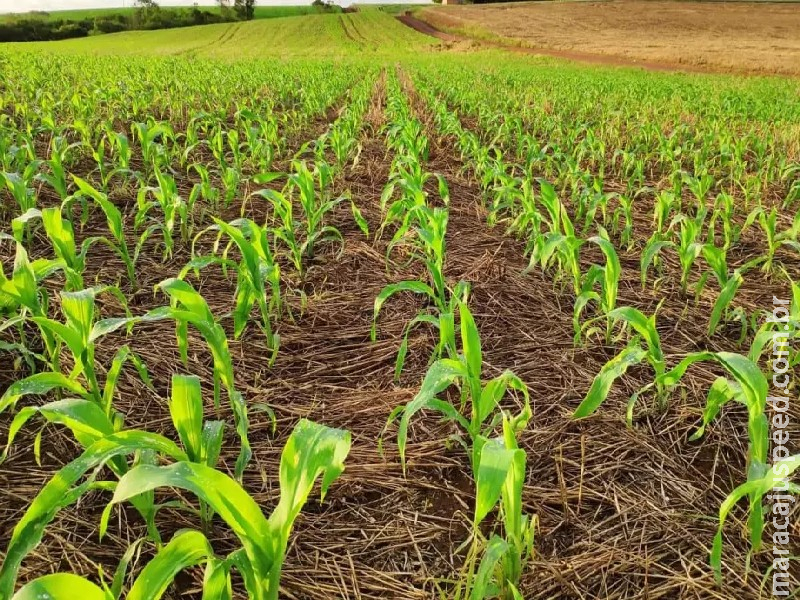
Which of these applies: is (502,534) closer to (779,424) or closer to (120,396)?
(779,424)

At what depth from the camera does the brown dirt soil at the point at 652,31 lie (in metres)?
20.4

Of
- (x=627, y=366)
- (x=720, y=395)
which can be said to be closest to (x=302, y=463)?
(x=627, y=366)

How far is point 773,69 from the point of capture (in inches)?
685

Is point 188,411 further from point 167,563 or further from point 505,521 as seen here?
point 505,521

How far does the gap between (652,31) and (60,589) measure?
122 ft

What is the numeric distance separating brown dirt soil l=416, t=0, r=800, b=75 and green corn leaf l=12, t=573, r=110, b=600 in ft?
73.5

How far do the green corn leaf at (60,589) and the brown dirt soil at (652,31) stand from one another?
73.5 feet

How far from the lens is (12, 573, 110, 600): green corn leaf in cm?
63

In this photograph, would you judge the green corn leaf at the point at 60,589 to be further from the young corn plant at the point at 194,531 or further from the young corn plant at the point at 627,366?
the young corn plant at the point at 627,366

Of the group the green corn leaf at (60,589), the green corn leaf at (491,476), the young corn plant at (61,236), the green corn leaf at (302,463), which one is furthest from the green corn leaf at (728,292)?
the young corn plant at (61,236)

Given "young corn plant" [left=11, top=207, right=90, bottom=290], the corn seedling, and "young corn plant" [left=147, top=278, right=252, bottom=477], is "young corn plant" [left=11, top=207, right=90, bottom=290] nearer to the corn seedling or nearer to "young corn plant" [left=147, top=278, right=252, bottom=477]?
"young corn plant" [left=147, top=278, right=252, bottom=477]

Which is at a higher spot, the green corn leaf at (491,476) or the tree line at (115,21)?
the tree line at (115,21)

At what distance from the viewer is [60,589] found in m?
0.66

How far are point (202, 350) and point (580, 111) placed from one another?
6906 mm
